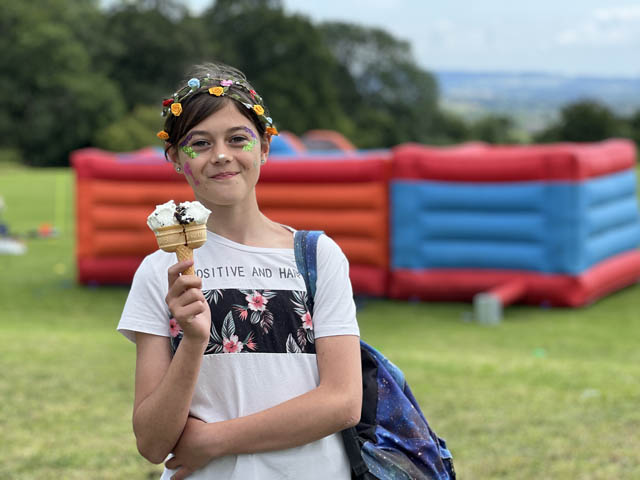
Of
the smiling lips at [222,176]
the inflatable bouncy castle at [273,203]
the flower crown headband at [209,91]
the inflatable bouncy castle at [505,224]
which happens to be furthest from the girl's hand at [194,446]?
the inflatable bouncy castle at [273,203]

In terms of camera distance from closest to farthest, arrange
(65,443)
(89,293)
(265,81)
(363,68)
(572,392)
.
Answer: (65,443), (572,392), (89,293), (265,81), (363,68)

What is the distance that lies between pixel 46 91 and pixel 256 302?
4327 cm

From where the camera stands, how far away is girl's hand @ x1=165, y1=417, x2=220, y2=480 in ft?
5.52

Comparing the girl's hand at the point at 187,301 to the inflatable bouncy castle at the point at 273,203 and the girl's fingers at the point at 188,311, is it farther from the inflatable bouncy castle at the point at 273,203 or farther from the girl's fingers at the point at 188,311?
the inflatable bouncy castle at the point at 273,203

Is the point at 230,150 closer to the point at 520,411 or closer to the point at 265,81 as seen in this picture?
the point at 520,411

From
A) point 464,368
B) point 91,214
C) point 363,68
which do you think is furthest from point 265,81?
point 464,368

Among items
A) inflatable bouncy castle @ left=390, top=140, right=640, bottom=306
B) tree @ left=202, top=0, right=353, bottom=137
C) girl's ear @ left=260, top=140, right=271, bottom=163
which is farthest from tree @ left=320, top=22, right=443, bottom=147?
girl's ear @ left=260, top=140, right=271, bottom=163

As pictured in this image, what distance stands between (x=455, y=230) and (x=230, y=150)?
672 cm

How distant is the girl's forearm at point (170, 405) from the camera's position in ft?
5.29

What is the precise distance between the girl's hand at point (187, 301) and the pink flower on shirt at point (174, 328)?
0.14 m

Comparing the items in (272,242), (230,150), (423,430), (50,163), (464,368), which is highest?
(230,150)

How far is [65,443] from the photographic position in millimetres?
4031

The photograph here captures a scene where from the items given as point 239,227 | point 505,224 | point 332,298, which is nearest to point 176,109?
point 239,227

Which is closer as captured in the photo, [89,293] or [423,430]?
[423,430]
